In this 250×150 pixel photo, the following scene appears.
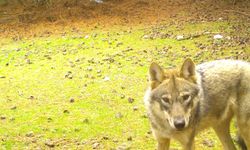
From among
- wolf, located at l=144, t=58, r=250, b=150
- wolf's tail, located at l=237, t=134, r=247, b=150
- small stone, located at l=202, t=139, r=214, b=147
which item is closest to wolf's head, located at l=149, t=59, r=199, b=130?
wolf, located at l=144, t=58, r=250, b=150

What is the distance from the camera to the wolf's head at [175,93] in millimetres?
4957

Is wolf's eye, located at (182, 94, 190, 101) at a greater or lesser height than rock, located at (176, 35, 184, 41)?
greater

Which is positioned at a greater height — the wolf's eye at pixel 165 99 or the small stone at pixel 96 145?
the wolf's eye at pixel 165 99

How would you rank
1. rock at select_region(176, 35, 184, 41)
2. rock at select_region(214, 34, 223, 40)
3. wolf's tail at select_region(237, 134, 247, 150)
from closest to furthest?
wolf's tail at select_region(237, 134, 247, 150), rock at select_region(214, 34, 223, 40), rock at select_region(176, 35, 184, 41)

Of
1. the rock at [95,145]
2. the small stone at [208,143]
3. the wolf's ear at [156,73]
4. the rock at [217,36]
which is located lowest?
the rock at [95,145]

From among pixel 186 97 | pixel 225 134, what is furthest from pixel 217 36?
pixel 186 97

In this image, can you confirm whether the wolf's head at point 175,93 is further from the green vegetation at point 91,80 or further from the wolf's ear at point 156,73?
the green vegetation at point 91,80

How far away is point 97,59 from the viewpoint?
1102 centimetres

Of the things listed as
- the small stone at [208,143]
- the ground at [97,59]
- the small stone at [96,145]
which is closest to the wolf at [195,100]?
the small stone at [208,143]

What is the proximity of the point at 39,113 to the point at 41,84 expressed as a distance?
65.9 inches

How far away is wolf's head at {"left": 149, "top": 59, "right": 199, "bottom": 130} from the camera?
16.3ft

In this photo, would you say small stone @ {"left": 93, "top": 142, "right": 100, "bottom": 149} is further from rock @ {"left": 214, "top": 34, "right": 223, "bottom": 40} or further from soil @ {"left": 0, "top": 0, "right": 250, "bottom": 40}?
soil @ {"left": 0, "top": 0, "right": 250, "bottom": 40}

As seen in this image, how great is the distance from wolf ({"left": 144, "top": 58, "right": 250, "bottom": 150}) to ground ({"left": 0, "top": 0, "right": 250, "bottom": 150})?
1128 mm

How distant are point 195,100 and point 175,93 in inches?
10.5
